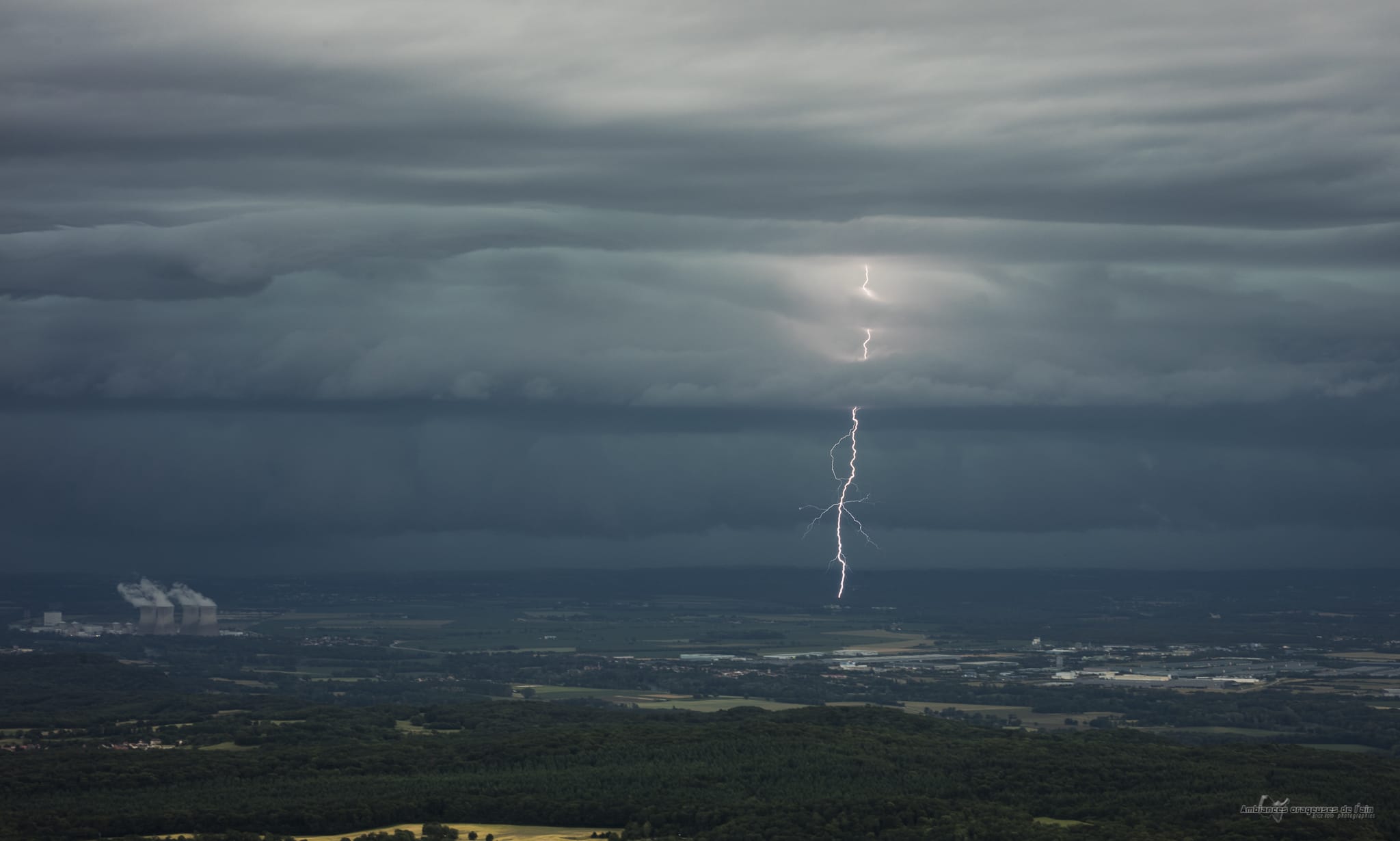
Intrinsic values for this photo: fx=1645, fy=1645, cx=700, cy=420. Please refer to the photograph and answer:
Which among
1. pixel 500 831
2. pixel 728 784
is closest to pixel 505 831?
pixel 500 831

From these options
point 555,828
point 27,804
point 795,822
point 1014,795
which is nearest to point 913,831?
point 795,822

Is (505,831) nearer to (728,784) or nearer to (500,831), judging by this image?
(500,831)

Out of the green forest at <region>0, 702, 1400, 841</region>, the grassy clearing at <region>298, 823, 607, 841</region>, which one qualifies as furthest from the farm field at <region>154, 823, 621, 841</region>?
the green forest at <region>0, 702, 1400, 841</region>

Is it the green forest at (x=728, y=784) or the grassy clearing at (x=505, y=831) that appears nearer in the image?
the grassy clearing at (x=505, y=831)

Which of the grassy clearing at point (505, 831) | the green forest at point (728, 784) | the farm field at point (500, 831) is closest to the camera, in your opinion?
the farm field at point (500, 831)

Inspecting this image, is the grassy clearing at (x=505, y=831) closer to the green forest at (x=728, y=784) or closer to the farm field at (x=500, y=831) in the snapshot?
the farm field at (x=500, y=831)

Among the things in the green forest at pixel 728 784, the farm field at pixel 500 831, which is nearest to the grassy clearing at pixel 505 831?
the farm field at pixel 500 831

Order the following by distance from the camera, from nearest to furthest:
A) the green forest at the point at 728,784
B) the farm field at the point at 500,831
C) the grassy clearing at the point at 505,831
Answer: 1. the farm field at the point at 500,831
2. the grassy clearing at the point at 505,831
3. the green forest at the point at 728,784

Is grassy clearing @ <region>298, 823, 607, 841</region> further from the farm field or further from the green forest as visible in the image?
the green forest

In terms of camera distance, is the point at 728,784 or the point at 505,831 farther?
the point at 728,784

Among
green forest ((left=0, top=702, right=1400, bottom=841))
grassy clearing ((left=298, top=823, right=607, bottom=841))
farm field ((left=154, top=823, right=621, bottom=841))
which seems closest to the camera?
farm field ((left=154, top=823, right=621, bottom=841))

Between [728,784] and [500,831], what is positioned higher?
[728,784]
